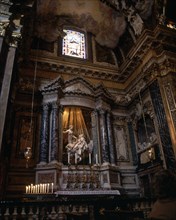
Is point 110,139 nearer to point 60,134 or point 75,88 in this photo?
point 60,134

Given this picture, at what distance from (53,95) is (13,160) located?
3235mm

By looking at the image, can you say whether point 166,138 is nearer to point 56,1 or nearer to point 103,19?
point 103,19

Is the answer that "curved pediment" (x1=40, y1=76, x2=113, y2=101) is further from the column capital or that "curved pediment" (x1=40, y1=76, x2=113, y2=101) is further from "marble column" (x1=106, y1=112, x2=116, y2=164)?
the column capital

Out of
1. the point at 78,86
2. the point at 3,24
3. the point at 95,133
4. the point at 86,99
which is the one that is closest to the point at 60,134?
the point at 95,133

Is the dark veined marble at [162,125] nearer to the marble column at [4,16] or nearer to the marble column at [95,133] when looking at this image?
the marble column at [95,133]

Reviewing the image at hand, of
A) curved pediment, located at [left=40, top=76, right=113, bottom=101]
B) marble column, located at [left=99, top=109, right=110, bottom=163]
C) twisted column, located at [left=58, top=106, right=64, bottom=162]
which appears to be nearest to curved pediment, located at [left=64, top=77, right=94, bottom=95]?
curved pediment, located at [left=40, top=76, right=113, bottom=101]

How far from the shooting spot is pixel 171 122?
8156 millimetres

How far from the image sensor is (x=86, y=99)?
10.3m

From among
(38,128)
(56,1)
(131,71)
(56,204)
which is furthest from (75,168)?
(56,1)

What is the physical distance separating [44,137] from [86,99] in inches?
109

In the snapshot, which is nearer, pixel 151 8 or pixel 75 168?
pixel 75 168

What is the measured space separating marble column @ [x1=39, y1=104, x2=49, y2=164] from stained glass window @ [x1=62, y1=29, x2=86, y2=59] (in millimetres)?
4350

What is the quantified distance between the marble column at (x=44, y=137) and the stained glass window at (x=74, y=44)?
14.3 feet

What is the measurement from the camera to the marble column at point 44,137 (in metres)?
8.60
